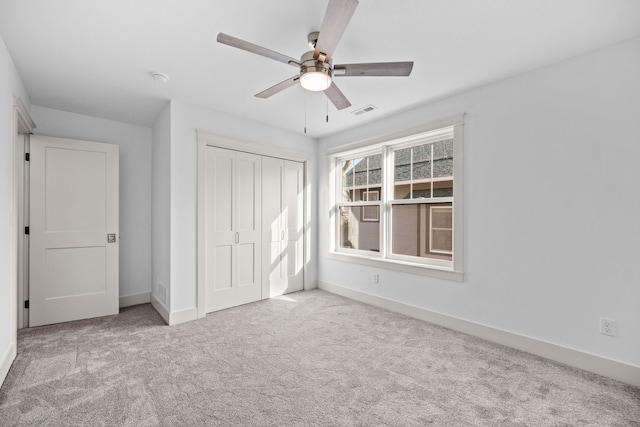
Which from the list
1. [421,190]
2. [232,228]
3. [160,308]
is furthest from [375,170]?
[160,308]

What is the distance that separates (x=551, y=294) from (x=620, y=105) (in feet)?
5.21

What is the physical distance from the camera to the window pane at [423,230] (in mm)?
3484

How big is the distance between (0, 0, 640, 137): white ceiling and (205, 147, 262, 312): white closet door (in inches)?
38.8

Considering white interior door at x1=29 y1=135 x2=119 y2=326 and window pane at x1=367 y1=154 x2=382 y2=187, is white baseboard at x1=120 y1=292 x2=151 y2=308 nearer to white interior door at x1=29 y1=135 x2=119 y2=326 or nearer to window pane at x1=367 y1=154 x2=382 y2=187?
white interior door at x1=29 y1=135 x2=119 y2=326

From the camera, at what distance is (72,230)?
356cm

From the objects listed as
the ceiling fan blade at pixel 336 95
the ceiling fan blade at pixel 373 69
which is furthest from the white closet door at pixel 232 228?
the ceiling fan blade at pixel 373 69

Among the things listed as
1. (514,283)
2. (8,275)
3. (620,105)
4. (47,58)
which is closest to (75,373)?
(8,275)

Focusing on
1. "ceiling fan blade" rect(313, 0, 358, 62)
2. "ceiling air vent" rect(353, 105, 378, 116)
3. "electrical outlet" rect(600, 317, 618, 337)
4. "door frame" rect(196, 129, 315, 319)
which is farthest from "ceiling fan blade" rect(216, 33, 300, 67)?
"electrical outlet" rect(600, 317, 618, 337)

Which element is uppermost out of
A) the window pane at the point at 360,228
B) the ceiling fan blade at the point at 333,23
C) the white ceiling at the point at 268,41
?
the white ceiling at the point at 268,41

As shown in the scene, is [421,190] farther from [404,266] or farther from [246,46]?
[246,46]

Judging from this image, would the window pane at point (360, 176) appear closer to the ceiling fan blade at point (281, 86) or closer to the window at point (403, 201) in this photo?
the window at point (403, 201)

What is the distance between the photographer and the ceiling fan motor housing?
1.96m

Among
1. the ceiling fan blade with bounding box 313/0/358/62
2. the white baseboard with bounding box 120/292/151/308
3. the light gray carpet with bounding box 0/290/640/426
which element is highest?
the ceiling fan blade with bounding box 313/0/358/62

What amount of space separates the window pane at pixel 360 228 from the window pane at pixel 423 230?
0.32m
